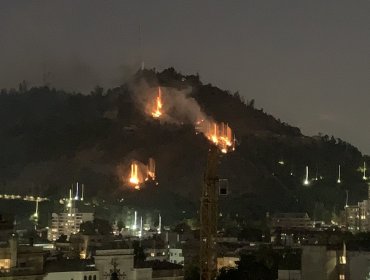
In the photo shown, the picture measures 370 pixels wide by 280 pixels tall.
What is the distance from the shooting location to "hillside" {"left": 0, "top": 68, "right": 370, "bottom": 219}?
108875mm

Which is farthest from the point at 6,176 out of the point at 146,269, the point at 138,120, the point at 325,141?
the point at 146,269

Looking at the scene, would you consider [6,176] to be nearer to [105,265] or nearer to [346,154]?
[346,154]

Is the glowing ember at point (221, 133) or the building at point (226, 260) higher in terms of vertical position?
the glowing ember at point (221, 133)

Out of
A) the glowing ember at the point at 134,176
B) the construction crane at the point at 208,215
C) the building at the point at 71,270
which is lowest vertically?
the building at the point at 71,270

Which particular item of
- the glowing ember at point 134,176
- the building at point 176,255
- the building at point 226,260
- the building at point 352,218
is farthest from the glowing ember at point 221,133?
the building at point 226,260

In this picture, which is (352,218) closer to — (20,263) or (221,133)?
(221,133)

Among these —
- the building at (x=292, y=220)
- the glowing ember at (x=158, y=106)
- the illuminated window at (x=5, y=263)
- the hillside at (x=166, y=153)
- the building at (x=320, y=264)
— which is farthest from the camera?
the glowing ember at (x=158, y=106)

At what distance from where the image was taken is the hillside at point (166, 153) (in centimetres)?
10888

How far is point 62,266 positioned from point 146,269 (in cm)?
557

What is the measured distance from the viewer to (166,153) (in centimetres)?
12888

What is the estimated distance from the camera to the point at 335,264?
90.2 feet

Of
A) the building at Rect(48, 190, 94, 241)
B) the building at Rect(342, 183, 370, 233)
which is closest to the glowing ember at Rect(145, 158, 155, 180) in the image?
the building at Rect(48, 190, 94, 241)

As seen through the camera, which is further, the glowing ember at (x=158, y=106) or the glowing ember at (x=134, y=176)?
the glowing ember at (x=158, y=106)

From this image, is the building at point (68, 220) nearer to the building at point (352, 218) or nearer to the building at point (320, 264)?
the building at point (352, 218)
